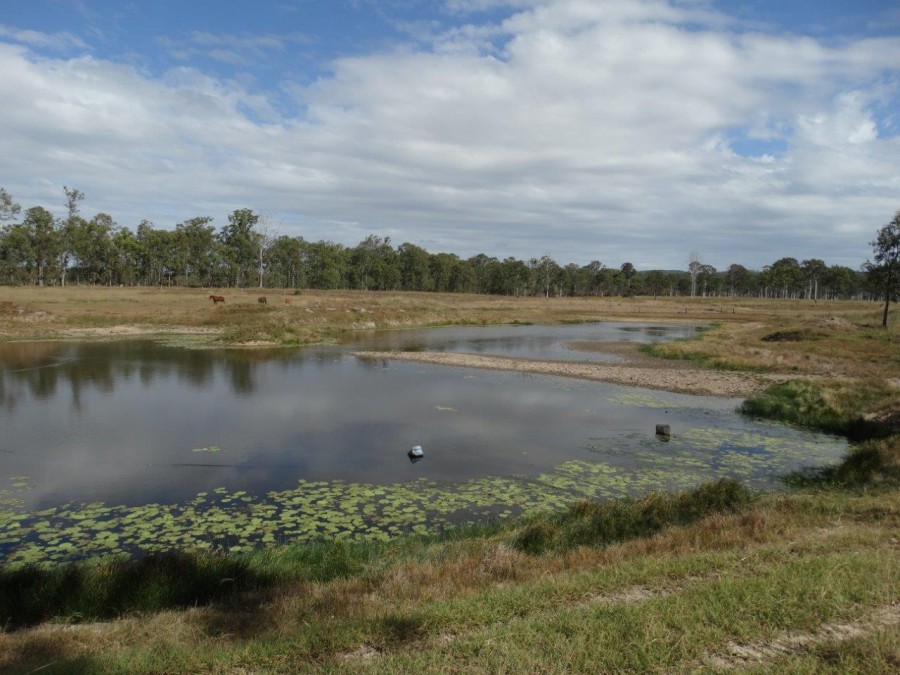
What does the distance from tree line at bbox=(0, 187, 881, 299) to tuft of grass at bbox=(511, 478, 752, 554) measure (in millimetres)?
58399

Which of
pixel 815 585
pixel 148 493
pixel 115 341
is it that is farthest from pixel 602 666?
pixel 115 341

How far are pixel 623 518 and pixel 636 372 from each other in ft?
77.6

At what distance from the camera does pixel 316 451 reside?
16.8 m

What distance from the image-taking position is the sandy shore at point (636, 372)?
28.9 meters

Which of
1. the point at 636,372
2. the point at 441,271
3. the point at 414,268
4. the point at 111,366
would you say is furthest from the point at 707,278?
the point at 111,366

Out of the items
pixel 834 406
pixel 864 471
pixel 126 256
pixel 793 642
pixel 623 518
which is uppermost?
pixel 126 256

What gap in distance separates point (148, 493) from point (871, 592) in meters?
13.3

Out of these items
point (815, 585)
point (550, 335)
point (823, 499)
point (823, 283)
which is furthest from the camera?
point (823, 283)

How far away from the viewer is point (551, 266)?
557 feet

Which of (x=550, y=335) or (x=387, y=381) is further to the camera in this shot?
(x=550, y=335)

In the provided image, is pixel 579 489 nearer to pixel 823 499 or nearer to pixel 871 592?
pixel 823 499

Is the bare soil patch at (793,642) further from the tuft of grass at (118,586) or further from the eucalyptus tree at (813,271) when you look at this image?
the eucalyptus tree at (813,271)

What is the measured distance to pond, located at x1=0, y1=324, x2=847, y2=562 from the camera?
11.6 m

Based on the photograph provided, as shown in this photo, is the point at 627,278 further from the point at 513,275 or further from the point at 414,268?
the point at 414,268
